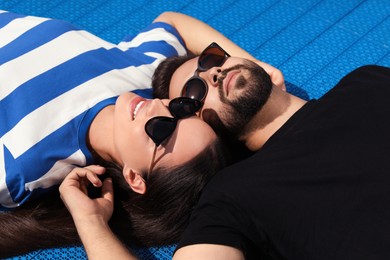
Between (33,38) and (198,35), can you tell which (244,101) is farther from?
(33,38)

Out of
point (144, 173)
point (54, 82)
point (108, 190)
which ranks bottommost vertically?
point (108, 190)

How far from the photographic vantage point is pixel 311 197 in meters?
1.53

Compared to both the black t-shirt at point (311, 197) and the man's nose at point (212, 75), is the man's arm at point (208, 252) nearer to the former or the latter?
the black t-shirt at point (311, 197)

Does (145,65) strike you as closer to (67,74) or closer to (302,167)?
(67,74)

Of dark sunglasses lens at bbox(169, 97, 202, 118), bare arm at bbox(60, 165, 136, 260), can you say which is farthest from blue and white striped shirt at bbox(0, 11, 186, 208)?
dark sunglasses lens at bbox(169, 97, 202, 118)

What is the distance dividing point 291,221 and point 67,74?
120 centimetres

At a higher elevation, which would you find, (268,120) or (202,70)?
(202,70)

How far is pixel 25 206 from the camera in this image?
77.5 inches

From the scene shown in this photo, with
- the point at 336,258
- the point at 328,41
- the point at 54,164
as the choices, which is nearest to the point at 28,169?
the point at 54,164

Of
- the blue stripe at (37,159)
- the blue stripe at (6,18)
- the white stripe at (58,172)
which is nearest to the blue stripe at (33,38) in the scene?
the blue stripe at (6,18)

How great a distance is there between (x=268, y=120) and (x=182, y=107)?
0.43m

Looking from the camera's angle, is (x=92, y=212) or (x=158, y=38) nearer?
(x=92, y=212)

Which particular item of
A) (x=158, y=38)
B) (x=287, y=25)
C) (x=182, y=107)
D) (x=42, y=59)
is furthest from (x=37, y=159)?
(x=287, y=25)

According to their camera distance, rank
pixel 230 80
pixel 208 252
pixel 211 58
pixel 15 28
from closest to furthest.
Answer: pixel 208 252 → pixel 230 80 → pixel 211 58 → pixel 15 28
